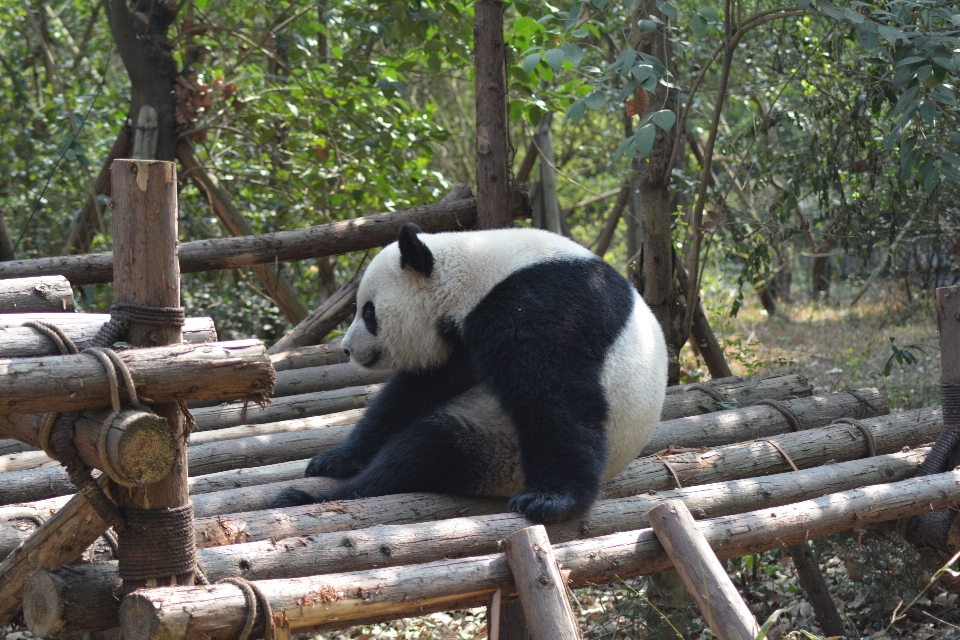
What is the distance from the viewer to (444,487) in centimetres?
303

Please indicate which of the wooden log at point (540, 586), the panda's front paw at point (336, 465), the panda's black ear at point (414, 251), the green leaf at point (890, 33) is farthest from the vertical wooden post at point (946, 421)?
the panda's front paw at point (336, 465)

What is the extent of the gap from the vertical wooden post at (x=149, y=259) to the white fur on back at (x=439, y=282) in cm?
139

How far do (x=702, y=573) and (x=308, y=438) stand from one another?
83.7 inches

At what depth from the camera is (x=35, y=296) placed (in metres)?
2.58

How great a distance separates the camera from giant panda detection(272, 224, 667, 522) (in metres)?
2.89

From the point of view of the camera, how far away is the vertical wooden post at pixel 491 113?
4887mm

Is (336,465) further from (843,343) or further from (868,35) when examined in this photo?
(843,343)

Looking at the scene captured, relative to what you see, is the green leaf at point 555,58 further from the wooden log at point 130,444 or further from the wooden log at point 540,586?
the wooden log at point 130,444

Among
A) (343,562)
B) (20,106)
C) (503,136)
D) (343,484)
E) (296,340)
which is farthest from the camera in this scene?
(20,106)

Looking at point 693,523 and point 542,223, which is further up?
point 542,223

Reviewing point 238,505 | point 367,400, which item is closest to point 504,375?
point 238,505

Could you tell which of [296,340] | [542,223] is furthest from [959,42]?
[542,223]

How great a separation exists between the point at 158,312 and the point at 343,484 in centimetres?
133

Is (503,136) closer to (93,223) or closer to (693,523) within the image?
(693,523)
